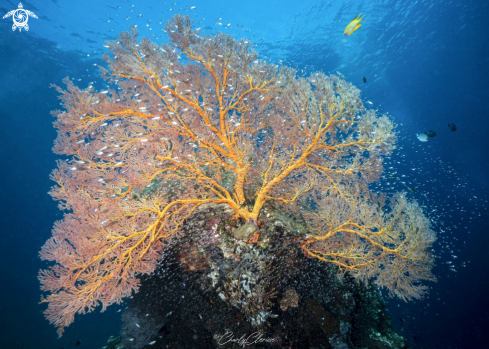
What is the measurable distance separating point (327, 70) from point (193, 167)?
3580cm

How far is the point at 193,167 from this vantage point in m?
4.10

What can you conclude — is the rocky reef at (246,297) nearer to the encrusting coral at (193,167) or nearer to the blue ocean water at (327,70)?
the encrusting coral at (193,167)

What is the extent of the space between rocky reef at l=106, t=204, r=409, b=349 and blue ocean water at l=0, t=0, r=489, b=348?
1418 centimetres

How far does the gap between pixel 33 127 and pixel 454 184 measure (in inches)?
2911

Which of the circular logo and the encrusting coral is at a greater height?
the circular logo

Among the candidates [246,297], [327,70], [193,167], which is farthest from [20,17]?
[327,70]

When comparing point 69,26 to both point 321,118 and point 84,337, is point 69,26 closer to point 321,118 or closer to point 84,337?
point 321,118

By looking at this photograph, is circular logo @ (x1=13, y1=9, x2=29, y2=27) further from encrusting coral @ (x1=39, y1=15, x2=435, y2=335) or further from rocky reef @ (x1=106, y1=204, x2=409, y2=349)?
rocky reef @ (x1=106, y1=204, x2=409, y2=349)

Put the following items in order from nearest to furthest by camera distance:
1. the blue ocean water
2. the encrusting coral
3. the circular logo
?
the encrusting coral
the circular logo
the blue ocean water

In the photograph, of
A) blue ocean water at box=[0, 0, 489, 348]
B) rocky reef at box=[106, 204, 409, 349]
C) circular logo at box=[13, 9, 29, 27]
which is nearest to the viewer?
rocky reef at box=[106, 204, 409, 349]

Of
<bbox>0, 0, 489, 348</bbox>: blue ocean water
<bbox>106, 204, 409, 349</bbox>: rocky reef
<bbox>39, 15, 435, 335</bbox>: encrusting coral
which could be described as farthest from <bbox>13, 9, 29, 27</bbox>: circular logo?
<bbox>106, 204, 409, 349</bbox>: rocky reef

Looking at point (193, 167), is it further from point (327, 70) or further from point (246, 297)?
point (327, 70)

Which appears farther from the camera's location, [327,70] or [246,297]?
[327,70]

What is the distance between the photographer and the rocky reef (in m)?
4.42
